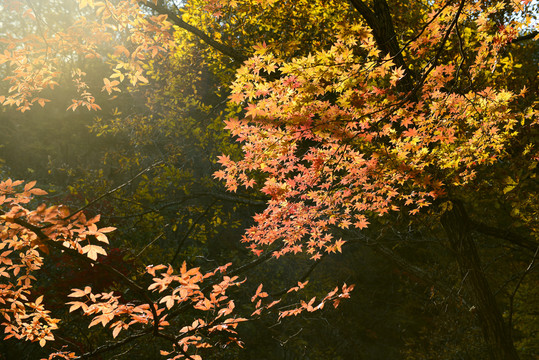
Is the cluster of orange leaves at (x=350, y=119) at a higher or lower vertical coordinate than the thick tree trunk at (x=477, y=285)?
higher

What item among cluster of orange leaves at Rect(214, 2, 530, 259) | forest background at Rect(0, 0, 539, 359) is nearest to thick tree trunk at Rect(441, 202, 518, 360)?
forest background at Rect(0, 0, 539, 359)

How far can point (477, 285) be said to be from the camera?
169 inches

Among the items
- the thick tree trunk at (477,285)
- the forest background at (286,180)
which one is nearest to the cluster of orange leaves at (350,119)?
the forest background at (286,180)

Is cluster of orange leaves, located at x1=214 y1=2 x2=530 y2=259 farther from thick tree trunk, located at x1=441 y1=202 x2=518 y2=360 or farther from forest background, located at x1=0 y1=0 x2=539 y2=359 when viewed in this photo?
thick tree trunk, located at x1=441 y1=202 x2=518 y2=360

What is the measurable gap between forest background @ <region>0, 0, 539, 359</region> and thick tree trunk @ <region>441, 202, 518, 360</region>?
23 mm

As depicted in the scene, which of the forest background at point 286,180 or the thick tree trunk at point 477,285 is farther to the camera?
the thick tree trunk at point 477,285

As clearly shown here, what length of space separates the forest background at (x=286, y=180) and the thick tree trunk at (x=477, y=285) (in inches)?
0.9

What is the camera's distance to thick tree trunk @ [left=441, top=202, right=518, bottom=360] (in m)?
4.14

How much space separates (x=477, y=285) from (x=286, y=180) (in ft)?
9.63

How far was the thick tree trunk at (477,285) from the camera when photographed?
13.6ft

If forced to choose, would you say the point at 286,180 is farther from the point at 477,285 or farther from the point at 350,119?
the point at 477,285

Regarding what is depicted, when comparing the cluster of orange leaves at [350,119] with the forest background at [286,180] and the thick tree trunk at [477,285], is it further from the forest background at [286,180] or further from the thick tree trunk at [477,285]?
the thick tree trunk at [477,285]

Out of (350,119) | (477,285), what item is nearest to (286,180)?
(350,119)

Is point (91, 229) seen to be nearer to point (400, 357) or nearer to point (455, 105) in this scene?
point (455, 105)
